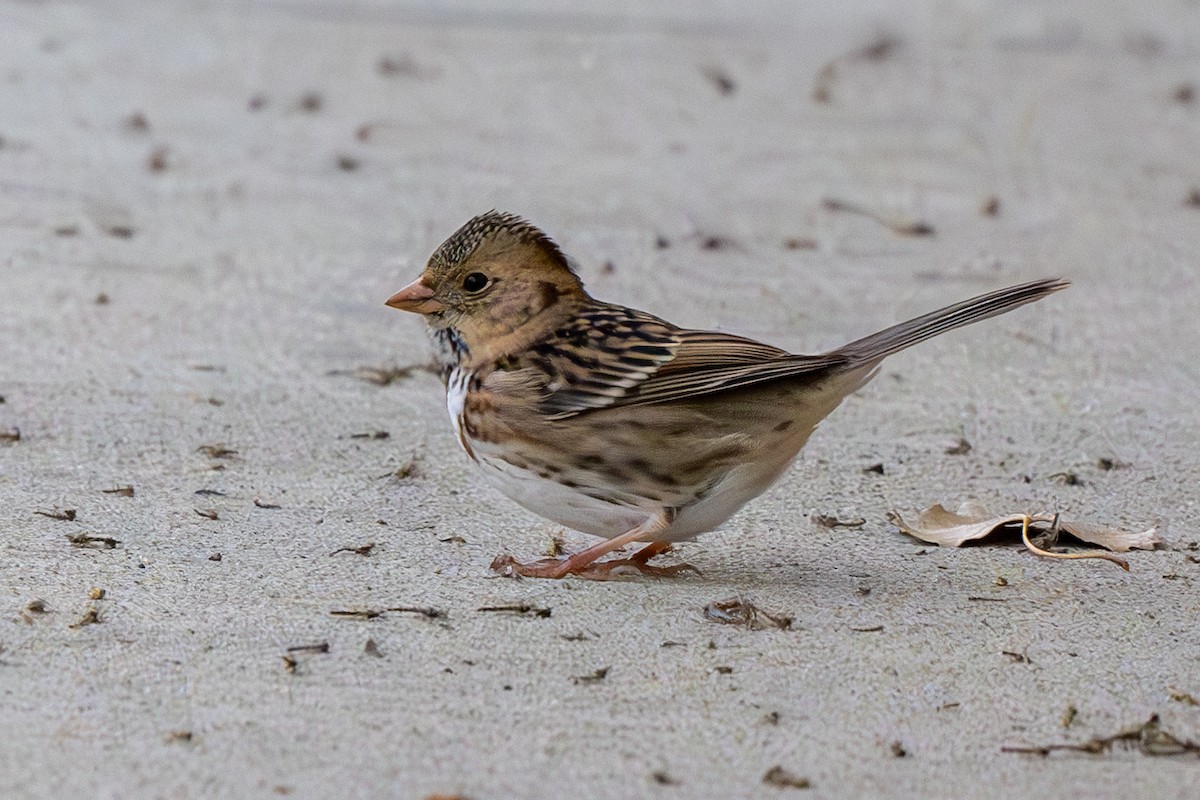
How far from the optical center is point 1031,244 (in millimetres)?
7410

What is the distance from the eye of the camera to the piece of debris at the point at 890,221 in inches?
300

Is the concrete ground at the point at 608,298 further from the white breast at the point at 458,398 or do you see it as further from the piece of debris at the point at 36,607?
the white breast at the point at 458,398

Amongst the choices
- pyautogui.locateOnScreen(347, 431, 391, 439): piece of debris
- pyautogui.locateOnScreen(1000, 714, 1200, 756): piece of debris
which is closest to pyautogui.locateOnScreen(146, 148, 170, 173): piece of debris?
pyautogui.locateOnScreen(347, 431, 391, 439): piece of debris

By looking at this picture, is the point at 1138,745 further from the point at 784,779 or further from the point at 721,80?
the point at 721,80

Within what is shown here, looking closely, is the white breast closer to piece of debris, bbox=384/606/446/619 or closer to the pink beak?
the pink beak

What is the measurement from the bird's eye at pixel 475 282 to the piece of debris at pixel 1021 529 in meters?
1.40

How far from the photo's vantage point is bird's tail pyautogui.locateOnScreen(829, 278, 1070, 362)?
4254 mm

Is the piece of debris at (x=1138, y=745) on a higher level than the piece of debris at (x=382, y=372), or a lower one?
higher

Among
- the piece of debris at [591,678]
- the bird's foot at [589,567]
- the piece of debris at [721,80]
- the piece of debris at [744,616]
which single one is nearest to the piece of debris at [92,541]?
the bird's foot at [589,567]

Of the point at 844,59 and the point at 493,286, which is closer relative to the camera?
the point at 493,286

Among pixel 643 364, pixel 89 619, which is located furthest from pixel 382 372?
pixel 89 619

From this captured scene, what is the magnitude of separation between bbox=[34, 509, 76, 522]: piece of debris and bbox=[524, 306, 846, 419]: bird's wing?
4.57 feet

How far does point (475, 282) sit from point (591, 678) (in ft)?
4.22

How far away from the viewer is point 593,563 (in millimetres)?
4523
